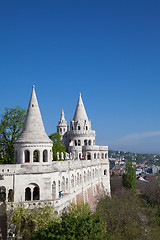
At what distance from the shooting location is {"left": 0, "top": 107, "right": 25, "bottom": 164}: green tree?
3531cm

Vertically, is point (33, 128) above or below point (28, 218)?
above

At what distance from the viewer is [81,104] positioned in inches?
2003

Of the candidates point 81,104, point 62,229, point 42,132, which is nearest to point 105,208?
point 42,132

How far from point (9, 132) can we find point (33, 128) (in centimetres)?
991

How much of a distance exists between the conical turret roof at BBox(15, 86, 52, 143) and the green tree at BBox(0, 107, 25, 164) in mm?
8663

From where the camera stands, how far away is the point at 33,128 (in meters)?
27.4

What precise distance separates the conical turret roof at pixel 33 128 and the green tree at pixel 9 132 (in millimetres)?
8663

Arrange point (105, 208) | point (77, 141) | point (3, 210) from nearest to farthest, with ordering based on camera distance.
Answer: point (3, 210)
point (105, 208)
point (77, 141)

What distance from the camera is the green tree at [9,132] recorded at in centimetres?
3531

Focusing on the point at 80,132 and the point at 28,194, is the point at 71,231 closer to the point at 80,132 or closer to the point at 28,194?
the point at 28,194

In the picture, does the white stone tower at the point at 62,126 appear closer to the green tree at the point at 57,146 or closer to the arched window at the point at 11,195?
the green tree at the point at 57,146

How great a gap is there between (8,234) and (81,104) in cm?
3137

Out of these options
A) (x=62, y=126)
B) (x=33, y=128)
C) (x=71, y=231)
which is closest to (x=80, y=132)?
(x=62, y=126)

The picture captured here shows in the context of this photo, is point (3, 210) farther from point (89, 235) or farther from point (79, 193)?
point (79, 193)
